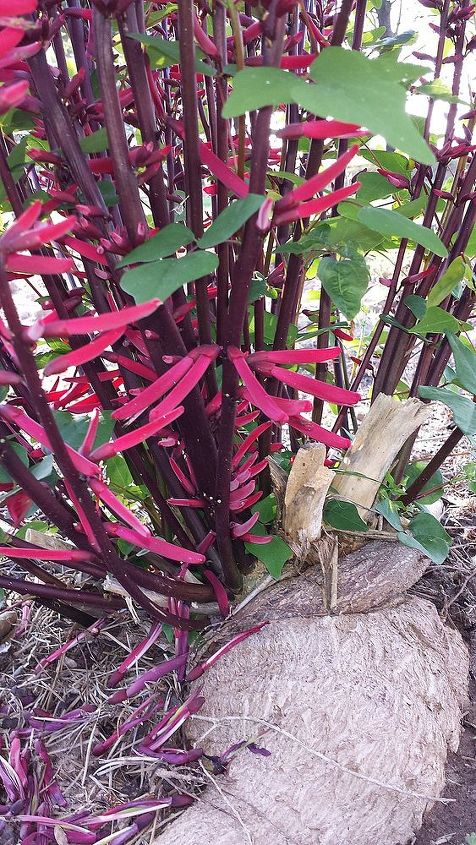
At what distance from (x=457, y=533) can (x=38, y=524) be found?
26.9 inches

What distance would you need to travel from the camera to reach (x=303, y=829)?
2.41 ft

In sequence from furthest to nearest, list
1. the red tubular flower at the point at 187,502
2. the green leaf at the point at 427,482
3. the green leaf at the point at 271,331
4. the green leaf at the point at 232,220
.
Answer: the green leaf at the point at 427,482 → the green leaf at the point at 271,331 → the red tubular flower at the point at 187,502 → the green leaf at the point at 232,220

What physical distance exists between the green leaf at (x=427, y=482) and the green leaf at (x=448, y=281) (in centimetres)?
33

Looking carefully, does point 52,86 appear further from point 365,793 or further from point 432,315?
point 365,793

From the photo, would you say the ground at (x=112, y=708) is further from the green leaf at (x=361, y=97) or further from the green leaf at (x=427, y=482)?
the green leaf at (x=361, y=97)

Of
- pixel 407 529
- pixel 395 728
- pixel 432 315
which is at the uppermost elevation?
→ pixel 432 315

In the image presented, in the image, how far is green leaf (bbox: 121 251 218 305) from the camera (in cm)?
38

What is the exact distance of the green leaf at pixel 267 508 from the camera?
83 cm

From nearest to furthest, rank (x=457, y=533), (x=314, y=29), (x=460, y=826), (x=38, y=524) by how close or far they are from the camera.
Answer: (x=314, y=29) → (x=460, y=826) → (x=38, y=524) → (x=457, y=533)

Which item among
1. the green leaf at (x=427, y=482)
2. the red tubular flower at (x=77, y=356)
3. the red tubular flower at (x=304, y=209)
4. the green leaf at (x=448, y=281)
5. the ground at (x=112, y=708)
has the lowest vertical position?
the ground at (x=112, y=708)

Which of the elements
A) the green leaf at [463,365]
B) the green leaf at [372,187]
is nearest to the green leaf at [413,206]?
the green leaf at [372,187]

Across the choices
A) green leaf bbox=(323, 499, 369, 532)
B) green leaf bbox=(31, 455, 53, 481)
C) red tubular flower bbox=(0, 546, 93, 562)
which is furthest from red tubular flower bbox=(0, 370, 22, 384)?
green leaf bbox=(323, 499, 369, 532)

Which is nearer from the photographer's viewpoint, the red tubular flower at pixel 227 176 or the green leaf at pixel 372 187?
the red tubular flower at pixel 227 176

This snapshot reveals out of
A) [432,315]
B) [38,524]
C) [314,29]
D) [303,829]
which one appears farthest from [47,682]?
[314,29]
